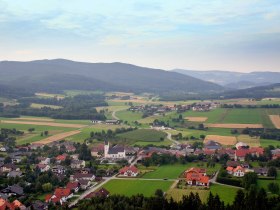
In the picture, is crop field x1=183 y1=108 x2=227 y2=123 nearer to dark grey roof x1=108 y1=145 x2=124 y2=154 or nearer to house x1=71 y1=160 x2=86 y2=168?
dark grey roof x1=108 y1=145 x2=124 y2=154

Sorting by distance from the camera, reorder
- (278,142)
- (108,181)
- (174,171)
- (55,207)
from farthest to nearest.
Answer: (278,142)
(174,171)
(108,181)
(55,207)

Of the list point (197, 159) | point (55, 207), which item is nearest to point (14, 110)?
point (197, 159)

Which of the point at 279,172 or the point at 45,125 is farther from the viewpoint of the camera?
the point at 45,125

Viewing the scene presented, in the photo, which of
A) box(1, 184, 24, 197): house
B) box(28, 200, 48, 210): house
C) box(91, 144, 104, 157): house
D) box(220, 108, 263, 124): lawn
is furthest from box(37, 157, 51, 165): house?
box(220, 108, 263, 124): lawn

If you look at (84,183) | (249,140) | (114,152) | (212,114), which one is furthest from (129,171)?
(212,114)

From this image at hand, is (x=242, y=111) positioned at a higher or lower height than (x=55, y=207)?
higher

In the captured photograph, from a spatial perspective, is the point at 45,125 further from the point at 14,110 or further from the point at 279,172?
the point at 279,172
